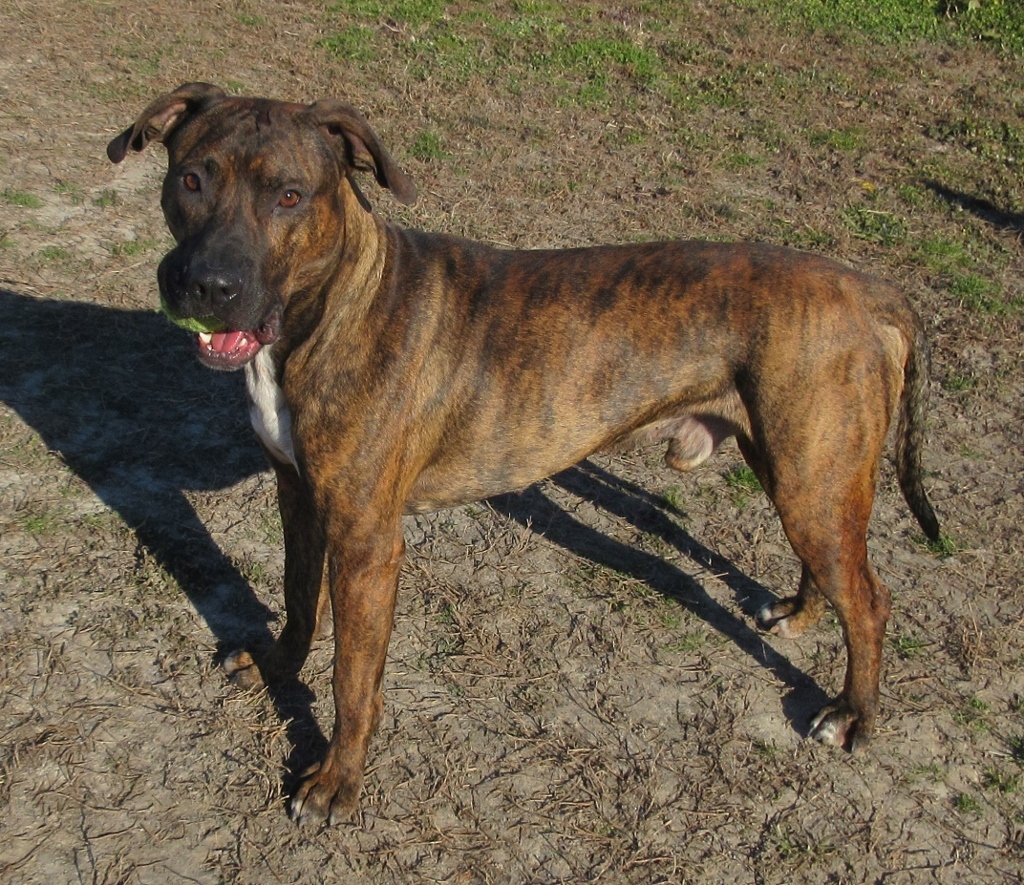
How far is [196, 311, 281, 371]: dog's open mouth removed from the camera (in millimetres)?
3488

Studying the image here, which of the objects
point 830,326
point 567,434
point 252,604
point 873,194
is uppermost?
point 830,326

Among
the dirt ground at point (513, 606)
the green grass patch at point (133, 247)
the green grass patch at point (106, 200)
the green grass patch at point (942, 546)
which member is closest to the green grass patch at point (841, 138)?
the dirt ground at point (513, 606)

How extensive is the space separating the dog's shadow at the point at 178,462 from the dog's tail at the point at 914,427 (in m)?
0.91

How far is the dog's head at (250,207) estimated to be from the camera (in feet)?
11.0

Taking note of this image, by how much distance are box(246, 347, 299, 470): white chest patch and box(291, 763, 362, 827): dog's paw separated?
3.79 feet

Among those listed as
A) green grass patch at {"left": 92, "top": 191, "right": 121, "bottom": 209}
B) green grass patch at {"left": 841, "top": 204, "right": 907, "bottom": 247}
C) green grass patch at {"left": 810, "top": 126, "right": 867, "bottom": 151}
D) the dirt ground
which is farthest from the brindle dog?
green grass patch at {"left": 810, "top": 126, "right": 867, "bottom": 151}

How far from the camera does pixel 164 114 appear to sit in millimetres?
3779

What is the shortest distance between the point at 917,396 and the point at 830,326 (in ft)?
2.03

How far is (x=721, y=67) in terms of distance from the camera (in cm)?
1023

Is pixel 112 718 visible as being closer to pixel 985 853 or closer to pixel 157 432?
pixel 157 432

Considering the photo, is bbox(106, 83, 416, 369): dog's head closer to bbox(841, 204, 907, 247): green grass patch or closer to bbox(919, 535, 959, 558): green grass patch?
bbox(919, 535, 959, 558): green grass patch

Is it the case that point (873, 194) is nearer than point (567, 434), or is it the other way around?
point (567, 434)

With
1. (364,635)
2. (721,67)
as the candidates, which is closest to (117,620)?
(364,635)

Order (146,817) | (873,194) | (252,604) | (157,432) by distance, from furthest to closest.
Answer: (873,194) → (157,432) → (252,604) → (146,817)
